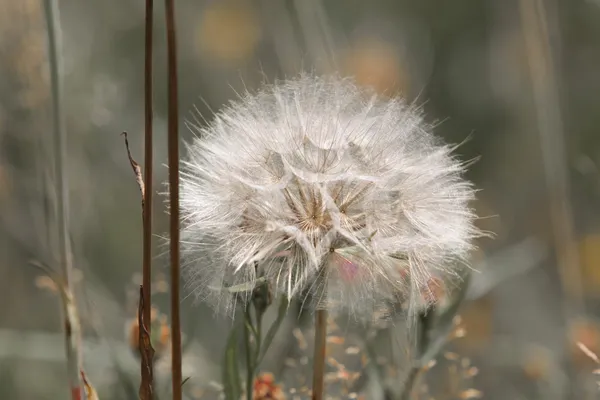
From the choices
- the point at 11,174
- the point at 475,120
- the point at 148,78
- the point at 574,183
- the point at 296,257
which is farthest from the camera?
the point at 475,120

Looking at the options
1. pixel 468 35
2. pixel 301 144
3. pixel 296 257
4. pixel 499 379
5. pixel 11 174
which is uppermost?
pixel 468 35

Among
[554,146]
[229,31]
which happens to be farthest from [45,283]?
[229,31]

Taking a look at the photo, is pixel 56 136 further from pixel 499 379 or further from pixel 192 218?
pixel 499 379

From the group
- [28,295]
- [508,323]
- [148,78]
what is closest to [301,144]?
[148,78]

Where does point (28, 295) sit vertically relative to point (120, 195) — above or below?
below

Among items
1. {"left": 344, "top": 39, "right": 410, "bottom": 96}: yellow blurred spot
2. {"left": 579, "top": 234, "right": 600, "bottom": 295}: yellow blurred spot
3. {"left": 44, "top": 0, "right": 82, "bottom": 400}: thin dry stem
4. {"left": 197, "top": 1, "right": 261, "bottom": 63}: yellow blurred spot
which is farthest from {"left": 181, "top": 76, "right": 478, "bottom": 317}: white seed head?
{"left": 197, "top": 1, "right": 261, "bottom": 63}: yellow blurred spot

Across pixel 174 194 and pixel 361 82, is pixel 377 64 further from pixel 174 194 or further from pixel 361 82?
pixel 174 194
